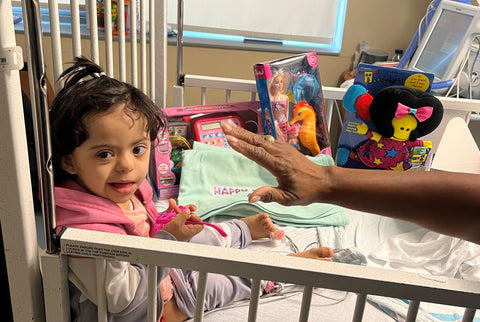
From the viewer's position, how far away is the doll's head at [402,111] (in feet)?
4.54

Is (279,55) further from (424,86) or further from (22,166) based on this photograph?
(22,166)

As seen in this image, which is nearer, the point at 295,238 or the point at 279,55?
the point at 295,238

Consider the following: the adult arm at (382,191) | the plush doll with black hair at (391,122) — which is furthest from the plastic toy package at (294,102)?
the adult arm at (382,191)

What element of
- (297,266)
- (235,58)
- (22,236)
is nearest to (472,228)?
(297,266)

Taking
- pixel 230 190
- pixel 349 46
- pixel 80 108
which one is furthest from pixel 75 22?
pixel 349 46

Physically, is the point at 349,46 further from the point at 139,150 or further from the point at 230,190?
the point at 139,150

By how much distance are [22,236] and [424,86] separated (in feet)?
4.04

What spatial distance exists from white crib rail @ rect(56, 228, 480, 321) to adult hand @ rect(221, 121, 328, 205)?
0.19 m

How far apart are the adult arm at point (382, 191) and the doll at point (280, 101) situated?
0.54 m

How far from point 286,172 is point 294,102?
650 millimetres

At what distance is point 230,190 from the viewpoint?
1.39 meters

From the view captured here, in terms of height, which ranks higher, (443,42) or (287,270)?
(443,42)

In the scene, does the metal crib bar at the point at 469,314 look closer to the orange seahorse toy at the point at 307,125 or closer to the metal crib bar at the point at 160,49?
the orange seahorse toy at the point at 307,125

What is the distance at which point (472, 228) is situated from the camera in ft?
2.66
